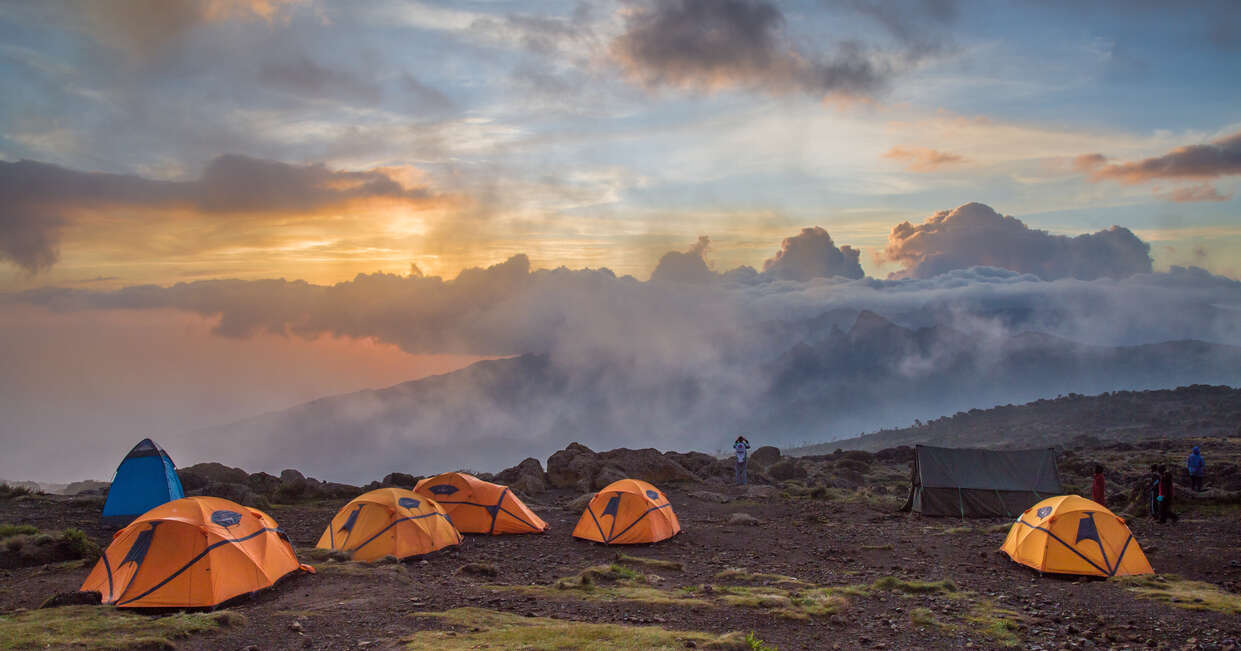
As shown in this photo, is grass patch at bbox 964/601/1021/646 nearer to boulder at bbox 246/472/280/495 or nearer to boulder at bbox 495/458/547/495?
boulder at bbox 495/458/547/495

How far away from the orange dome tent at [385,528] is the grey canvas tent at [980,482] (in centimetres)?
2009

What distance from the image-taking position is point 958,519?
2969 centimetres

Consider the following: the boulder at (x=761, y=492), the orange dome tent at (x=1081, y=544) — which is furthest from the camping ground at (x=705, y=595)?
the boulder at (x=761, y=492)

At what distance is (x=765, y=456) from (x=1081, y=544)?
34283mm

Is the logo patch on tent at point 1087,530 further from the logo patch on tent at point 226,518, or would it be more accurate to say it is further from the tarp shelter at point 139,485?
the tarp shelter at point 139,485

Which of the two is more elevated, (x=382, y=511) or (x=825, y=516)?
(x=382, y=511)

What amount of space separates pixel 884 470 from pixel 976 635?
41054 millimetres

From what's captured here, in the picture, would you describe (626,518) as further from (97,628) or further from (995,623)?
(97,628)

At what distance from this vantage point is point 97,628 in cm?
1178

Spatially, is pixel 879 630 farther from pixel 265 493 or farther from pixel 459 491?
pixel 265 493

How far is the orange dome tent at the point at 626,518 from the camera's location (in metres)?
22.7

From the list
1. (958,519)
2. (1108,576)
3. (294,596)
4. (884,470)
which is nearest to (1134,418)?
(884,470)

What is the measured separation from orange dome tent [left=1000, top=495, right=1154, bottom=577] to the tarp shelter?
26.0 metres

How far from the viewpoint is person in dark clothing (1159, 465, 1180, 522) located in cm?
2547
